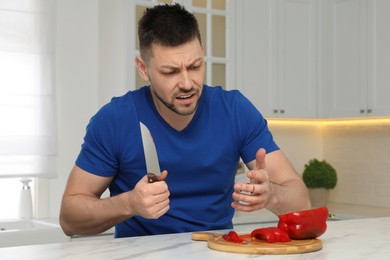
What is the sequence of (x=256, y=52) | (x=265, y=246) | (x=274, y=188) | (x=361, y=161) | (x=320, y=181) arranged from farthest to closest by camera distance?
(x=361, y=161) → (x=320, y=181) → (x=256, y=52) → (x=274, y=188) → (x=265, y=246)

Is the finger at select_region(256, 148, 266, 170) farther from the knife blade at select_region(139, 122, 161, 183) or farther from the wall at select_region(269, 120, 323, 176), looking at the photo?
the wall at select_region(269, 120, 323, 176)

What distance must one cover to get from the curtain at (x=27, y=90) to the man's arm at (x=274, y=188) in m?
1.74

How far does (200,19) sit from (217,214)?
2382 millimetres

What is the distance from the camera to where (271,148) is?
2.19m

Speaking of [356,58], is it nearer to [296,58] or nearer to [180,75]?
[296,58]

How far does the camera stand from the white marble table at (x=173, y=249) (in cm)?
154

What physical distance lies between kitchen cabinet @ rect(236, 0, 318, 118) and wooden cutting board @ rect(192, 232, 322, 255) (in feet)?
9.43

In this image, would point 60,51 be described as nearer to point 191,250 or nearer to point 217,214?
point 217,214

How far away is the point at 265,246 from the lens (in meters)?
1.57

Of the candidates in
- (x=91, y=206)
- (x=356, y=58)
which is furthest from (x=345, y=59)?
(x=91, y=206)

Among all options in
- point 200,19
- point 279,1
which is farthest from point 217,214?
point 279,1

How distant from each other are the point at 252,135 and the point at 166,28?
456 mm

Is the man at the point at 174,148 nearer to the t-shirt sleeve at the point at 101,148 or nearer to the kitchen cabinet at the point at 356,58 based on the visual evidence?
the t-shirt sleeve at the point at 101,148

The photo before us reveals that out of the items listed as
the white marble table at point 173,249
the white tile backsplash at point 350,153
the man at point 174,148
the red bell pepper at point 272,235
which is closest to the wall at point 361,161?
the white tile backsplash at point 350,153
